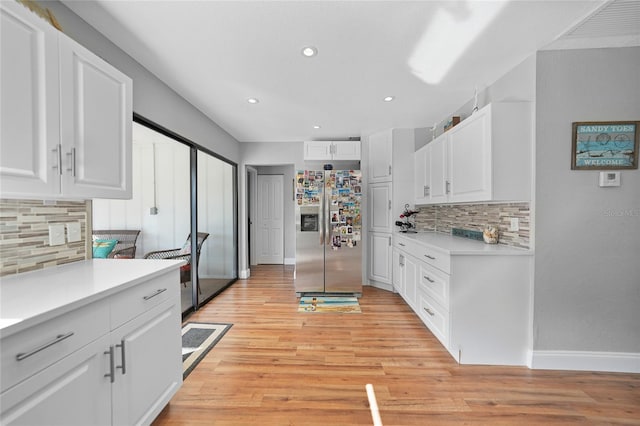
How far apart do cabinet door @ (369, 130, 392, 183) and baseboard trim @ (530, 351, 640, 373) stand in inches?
101

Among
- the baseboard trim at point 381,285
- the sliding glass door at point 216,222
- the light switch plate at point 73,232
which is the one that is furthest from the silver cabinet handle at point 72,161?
the baseboard trim at point 381,285

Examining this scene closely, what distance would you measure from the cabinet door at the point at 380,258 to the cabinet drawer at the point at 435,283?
3.54ft

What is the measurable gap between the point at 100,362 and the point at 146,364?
295mm

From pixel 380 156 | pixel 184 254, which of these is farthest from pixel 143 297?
pixel 380 156

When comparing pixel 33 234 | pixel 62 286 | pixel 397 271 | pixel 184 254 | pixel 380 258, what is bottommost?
pixel 397 271

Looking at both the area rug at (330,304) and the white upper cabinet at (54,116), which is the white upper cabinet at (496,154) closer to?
the area rug at (330,304)

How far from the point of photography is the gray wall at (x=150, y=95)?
1.56m

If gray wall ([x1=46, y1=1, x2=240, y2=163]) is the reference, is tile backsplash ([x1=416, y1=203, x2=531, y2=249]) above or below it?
below

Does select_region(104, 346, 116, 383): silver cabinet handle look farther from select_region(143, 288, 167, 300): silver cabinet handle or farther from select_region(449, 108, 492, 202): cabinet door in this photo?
select_region(449, 108, 492, 202): cabinet door

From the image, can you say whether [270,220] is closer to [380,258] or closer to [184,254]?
[184,254]

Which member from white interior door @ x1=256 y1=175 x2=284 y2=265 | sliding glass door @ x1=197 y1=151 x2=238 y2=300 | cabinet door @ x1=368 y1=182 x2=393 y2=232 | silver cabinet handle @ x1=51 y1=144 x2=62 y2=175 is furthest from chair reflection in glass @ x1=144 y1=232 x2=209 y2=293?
cabinet door @ x1=368 y1=182 x2=393 y2=232

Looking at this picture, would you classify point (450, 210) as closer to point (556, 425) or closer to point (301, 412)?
point (556, 425)

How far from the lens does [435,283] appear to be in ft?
7.57

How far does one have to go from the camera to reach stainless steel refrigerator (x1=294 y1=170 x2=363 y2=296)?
11.7 ft
